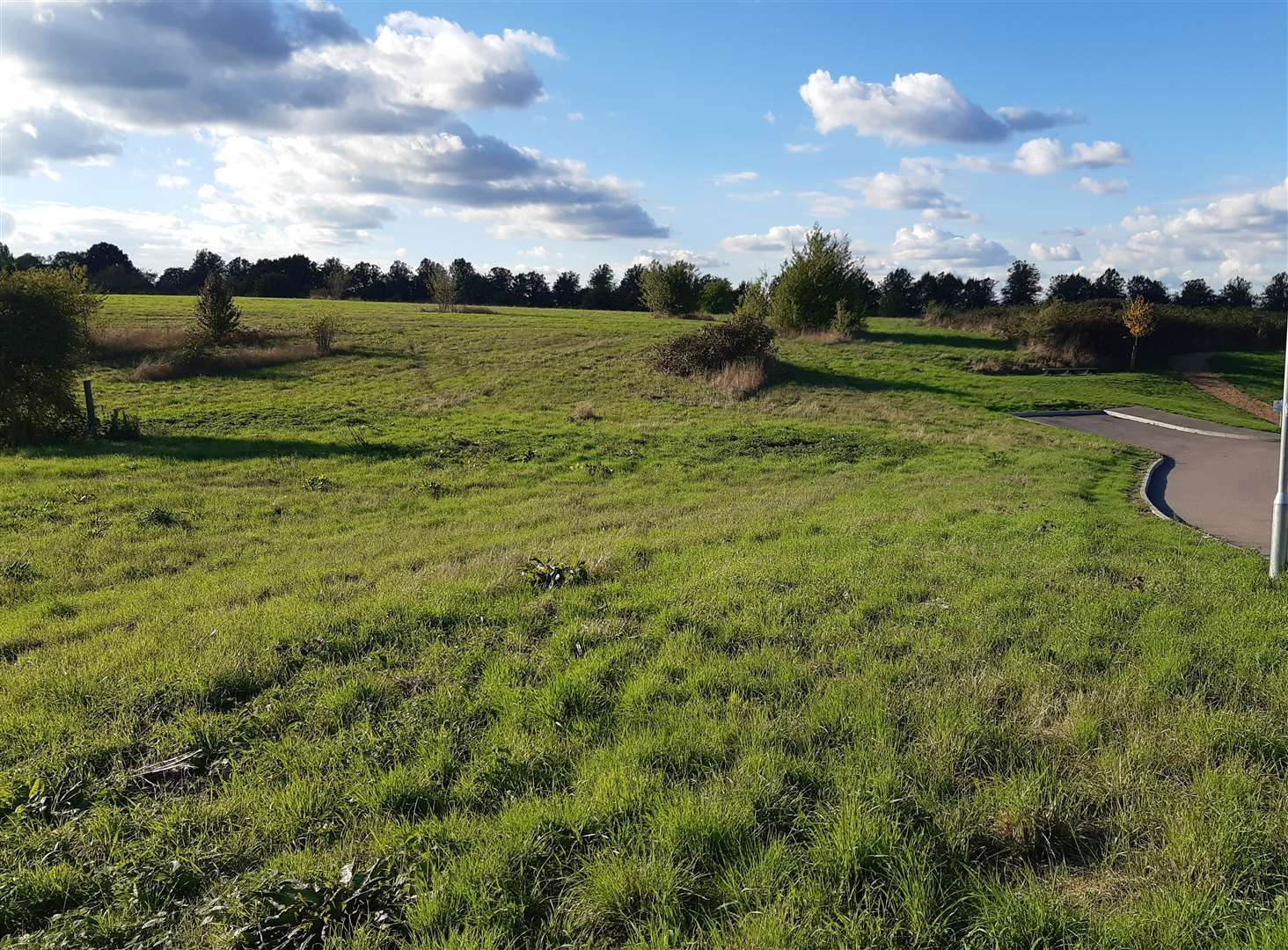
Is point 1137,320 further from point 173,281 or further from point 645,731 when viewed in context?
point 173,281

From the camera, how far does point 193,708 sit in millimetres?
4754

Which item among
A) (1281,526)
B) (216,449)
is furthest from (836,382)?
(1281,526)

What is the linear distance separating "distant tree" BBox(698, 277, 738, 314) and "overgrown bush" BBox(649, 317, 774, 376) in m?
39.3

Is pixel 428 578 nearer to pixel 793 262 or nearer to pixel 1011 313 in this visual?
pixel 793 262

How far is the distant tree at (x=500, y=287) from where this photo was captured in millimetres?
96750

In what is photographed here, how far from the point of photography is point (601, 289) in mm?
95125

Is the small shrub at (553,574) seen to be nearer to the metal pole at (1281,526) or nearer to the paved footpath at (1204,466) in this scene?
the metal pole at (1281,526)

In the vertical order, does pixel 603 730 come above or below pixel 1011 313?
below

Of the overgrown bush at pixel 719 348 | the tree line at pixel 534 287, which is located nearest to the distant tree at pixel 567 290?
the tree line at pixel 534 287

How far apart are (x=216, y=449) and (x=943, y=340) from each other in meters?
38.8

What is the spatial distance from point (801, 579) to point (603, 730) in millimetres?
3377

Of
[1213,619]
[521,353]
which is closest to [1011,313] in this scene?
[521,353]

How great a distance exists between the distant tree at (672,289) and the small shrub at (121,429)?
151 ft

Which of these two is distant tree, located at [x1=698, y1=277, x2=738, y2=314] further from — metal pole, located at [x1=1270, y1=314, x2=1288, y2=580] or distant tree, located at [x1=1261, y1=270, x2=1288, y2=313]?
metal pole, located at [x1=1270, y1=314, x2=1288, y2=580]
